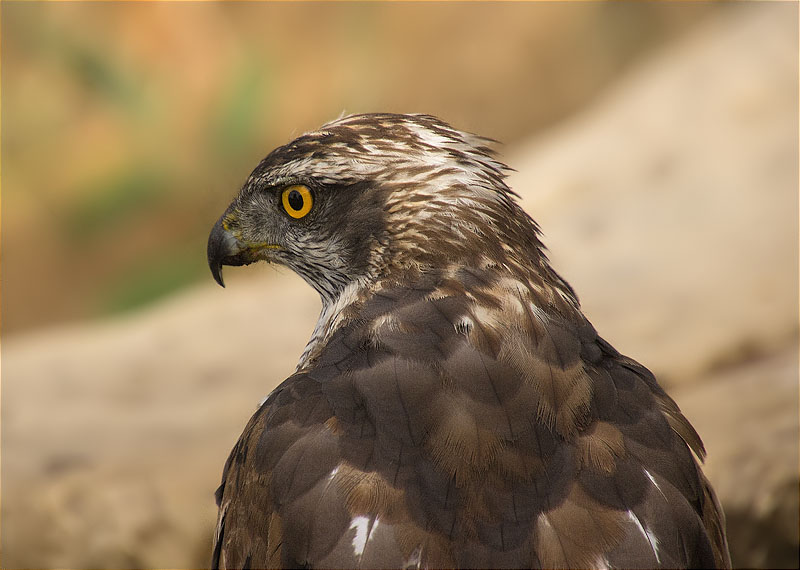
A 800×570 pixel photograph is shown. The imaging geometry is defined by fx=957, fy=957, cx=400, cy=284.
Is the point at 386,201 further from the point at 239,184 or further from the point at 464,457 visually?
the point at 239,184

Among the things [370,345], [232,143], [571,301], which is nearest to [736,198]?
[571,301]

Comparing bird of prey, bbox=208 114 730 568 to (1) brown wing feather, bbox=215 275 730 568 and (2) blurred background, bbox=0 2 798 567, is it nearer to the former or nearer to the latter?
(1) brown wing feather, bbox=215 275 730 568

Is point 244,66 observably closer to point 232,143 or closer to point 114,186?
point 232,143

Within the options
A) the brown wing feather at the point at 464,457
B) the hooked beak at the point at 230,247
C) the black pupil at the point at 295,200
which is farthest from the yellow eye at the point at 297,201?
the brown wing feather at the point at 464,457

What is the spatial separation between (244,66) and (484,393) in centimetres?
1167

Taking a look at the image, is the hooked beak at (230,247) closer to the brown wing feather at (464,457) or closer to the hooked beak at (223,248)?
the hooked beak at (223,248)

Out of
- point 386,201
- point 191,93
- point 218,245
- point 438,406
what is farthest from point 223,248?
point 191,93

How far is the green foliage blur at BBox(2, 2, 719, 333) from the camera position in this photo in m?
12.2

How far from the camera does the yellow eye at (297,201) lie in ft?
12.3

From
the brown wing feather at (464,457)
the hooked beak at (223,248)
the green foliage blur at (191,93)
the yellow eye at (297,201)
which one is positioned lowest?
the brown wing feather at (464,457)

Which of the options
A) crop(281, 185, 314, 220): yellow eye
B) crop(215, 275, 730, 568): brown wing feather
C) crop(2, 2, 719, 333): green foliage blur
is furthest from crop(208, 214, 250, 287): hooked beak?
crop(2, 2, 719, 333): green foliage blur

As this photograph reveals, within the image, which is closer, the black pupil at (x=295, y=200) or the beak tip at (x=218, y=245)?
the black pupil at (x=295, y=200)

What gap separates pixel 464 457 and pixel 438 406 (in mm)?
206

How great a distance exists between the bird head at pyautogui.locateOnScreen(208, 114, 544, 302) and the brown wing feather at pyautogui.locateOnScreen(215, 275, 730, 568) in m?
0.25
